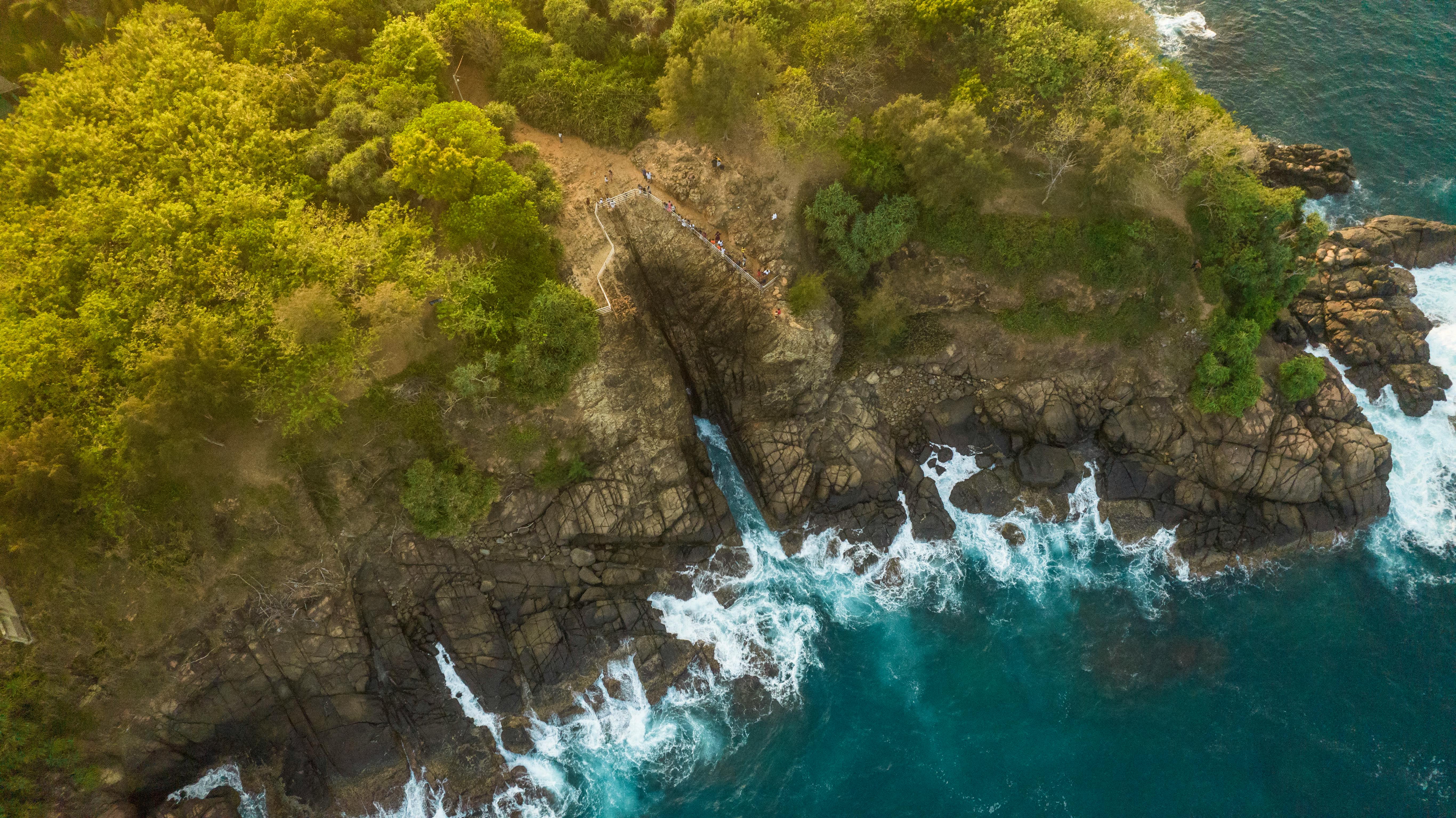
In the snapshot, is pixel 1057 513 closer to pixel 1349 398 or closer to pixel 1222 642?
pixel 1222 642

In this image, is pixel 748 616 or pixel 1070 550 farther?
pixel 1070 550

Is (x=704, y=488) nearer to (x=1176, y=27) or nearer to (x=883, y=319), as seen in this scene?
(x=883, y=319)

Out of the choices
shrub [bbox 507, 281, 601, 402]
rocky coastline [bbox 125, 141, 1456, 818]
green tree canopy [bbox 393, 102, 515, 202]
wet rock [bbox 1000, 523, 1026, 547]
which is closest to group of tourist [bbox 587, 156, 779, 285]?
rocky coastline [bbox 125, 141, 1456, 818]

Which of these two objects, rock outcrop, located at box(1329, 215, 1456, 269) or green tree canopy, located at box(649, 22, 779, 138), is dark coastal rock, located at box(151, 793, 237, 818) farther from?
rock outcrop, located at box(1329, 215, 1456, 269)

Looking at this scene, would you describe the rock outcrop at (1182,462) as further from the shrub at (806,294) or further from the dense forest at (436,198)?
the shrub at (806,294)

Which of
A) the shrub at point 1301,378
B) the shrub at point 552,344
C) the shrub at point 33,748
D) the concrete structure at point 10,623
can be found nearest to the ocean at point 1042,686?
the shrub at point 1301,378

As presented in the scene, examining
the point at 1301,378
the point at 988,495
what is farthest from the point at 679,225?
the point at 1301,378
